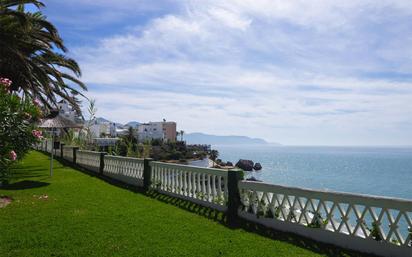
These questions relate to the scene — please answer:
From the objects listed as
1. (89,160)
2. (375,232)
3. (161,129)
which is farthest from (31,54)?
(161,129)

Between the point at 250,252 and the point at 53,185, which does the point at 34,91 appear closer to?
the point at 53,185

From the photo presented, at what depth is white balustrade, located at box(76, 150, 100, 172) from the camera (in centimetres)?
1708

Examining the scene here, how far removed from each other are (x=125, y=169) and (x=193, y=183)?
4933 mm

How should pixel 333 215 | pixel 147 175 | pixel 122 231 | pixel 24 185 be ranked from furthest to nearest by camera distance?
1. pixel 147 175
2. pixel 24 185
3. pixel 122 231
4. pixel 333 215

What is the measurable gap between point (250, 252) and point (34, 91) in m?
15.9

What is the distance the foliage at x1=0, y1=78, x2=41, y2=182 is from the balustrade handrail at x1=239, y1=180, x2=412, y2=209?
5.39 meters

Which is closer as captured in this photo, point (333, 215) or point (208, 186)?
point (333, 215)

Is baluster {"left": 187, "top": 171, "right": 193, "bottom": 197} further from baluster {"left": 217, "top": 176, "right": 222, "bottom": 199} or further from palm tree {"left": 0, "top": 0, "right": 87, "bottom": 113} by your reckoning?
palm tree {"left": 0, "top": 0, "right": 87, "bottom": 113}

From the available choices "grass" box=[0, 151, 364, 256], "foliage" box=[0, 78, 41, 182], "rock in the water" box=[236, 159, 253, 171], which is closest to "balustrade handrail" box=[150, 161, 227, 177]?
"grass" box=[0, 151, 364, 256]

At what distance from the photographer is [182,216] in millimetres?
8336

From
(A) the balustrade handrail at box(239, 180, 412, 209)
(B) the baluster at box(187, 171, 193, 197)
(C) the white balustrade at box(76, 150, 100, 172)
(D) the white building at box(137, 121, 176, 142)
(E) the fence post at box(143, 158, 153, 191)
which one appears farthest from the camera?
(D) the white building at box(137, 121, 176, 142)

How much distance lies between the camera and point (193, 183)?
397 inches

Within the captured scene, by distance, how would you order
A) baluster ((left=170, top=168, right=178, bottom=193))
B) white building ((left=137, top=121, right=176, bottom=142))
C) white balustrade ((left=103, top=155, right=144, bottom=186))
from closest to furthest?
baluster ((left=170, top=168, right=178, bottom=193)) → white balustrade ((left=103, top=155, right=144, bottom=186)) → white building ((left=137, top=121, right=176, bottom=142))

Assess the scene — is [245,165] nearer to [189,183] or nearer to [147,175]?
[147,175]
